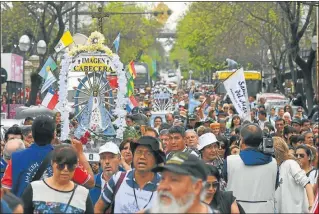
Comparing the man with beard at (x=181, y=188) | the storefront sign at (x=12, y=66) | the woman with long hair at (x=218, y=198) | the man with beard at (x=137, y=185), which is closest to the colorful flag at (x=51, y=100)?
the man with beard at (x=137, y=185)

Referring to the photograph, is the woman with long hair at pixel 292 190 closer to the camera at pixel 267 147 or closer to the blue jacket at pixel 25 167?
the camera at pixel 267 147

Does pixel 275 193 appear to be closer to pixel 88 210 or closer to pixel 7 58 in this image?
pixel 88 210

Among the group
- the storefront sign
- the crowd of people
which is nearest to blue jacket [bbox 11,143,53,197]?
the crowd of people

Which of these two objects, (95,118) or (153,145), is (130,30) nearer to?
(95,118)

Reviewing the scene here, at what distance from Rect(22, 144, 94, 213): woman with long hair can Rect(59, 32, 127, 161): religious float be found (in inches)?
321

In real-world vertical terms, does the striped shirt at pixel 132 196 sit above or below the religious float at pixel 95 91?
below

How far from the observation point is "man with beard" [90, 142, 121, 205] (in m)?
9.34

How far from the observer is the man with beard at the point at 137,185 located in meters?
7.52

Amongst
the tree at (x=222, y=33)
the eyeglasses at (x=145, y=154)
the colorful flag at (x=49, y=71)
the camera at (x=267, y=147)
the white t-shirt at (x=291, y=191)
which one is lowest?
the white t-shirt at (x=291, y=191)

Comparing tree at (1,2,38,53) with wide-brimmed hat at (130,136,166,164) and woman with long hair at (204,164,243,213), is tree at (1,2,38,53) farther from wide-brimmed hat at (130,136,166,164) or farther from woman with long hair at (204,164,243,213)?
woman with long hair at (204,164,243,213)

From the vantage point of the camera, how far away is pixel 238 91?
20.2 metres

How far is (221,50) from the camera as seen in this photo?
2168 inches

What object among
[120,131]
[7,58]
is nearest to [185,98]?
[7,58]

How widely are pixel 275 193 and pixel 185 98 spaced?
27.5 meters
